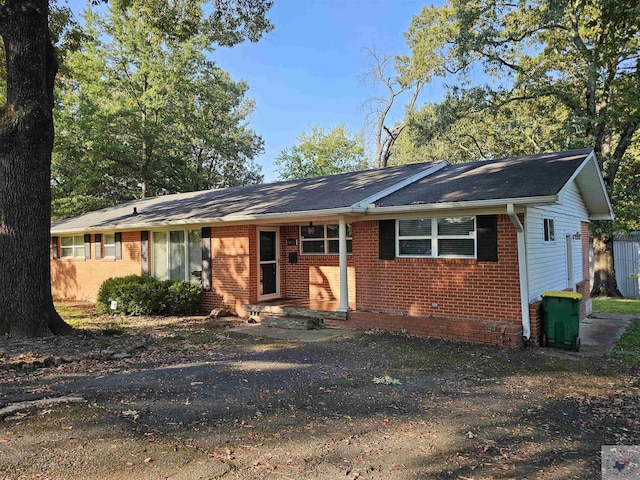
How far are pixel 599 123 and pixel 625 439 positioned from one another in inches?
596

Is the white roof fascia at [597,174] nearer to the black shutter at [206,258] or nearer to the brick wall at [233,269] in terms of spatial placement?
the brick wall at [233,269]

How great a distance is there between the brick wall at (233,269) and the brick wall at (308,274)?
1160 millimetres

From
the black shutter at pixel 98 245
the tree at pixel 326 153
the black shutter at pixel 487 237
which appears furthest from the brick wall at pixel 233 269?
the tree at pixel 326 153

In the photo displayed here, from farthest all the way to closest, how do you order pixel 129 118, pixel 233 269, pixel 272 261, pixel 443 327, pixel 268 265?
pixel 129 118
pixel 272 261
pixel 268 265
pixel 233 269
pixel 443 327

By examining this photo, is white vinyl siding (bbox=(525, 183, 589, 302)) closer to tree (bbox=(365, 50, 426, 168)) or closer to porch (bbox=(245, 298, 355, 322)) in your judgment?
porch (bbox=(245, 298, 355, 322))

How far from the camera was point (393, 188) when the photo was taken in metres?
10.0

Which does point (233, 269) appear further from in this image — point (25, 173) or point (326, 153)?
point (326, 153)

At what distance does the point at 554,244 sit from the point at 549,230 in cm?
46

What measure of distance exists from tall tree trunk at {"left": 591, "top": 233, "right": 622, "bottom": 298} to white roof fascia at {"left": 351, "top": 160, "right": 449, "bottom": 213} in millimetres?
10442

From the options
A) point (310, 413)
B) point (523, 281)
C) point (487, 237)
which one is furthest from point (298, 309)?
point (310, 413)

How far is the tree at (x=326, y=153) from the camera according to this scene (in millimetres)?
37759

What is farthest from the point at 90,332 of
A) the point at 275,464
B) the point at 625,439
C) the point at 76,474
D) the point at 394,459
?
the point at 625,439

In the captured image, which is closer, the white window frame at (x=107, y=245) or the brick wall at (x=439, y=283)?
the brick wall at (x=439, y=283)

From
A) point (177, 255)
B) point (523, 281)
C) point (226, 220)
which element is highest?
point (226, 220)
